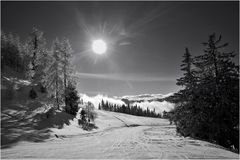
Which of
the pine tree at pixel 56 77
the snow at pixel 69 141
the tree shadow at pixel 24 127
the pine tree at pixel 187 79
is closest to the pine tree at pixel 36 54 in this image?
the snow at pixel 69 141

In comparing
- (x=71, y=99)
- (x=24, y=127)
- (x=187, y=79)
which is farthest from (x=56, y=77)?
(x=187, y=79)

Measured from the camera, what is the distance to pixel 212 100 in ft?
44.0

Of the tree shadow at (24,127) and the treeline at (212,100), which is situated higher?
the treeline at (212,100)

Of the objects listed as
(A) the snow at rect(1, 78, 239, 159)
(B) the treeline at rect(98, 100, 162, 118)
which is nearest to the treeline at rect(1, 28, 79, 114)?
(A) the snow at rect(1, 78, 239, 159)

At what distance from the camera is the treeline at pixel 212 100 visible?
12344 millimetres

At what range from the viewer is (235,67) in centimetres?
1303

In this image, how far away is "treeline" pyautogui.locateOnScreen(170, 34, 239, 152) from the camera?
40.5ft

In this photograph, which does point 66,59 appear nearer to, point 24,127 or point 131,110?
point 24,127

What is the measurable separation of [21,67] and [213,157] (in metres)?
51.5

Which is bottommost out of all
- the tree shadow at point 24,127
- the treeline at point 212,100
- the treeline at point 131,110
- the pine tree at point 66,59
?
the treeline at point 131,110

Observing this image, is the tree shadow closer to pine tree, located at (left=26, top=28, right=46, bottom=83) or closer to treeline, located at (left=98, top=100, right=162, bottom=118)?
pine tree, located at (left=26, top=28, right=46, bottom=83)

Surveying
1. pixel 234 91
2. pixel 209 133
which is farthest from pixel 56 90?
pixel 234 91

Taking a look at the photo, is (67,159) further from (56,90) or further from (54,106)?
(56,90)

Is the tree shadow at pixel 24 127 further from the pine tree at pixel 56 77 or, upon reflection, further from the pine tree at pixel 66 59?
the pine tree at pixel 66 59
